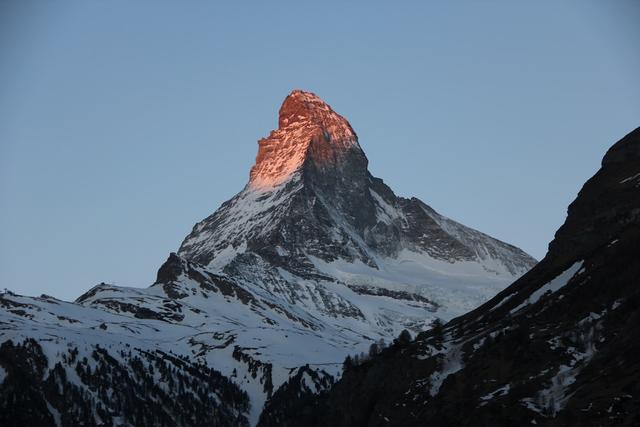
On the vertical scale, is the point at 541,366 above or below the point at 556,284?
below

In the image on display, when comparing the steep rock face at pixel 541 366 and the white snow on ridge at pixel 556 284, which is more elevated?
the white snow on ridge at pixel 556 284

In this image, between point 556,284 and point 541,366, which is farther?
point 556,284

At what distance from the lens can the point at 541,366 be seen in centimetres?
16162

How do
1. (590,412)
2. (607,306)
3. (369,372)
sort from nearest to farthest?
(590,412), (607,306), (369,372)

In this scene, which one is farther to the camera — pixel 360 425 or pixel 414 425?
pixel 360 425

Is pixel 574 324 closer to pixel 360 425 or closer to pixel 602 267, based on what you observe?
pixel 602 267

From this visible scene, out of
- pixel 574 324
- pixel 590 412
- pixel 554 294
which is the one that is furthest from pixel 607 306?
pixel 590 412

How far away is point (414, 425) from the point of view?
547 feet

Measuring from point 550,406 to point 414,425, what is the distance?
26.3 m

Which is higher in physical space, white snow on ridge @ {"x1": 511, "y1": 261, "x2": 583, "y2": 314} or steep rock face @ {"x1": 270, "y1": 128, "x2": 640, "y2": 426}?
white snow on ridge @ {"x1": 511, "y1": 261, "x2": 583, "y2": 314}

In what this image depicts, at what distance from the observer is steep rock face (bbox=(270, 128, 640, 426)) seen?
5610 inches

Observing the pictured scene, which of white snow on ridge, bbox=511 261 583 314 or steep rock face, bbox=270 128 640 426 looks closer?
steep rock face, bbox=270 128 640 426

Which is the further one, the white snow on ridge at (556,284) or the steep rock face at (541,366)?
the white snow on ridge at (556,284)

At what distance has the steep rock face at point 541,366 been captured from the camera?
14250cm
